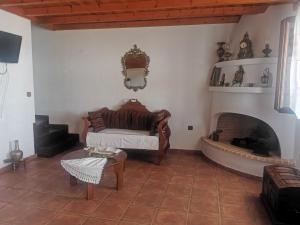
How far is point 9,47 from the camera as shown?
373cm

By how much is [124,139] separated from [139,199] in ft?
4.97

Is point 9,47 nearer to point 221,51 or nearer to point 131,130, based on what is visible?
point 131,130

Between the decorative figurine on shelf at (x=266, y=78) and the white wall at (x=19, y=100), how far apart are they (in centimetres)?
375

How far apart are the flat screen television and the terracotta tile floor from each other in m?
1.70

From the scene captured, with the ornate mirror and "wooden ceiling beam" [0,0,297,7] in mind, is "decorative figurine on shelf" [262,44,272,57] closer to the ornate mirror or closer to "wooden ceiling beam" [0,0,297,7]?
"wooden ceiling beam" [0,0,297,7]

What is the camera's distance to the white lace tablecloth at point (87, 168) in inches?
112

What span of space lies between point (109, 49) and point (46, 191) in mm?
3046

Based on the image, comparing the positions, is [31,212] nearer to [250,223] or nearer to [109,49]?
[250,223]

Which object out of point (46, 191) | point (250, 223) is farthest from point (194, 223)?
point (46, 191)

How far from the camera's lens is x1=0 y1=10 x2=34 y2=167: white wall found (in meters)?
3.89

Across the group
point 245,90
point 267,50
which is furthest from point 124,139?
point 267,50

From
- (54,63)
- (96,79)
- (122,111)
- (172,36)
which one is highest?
(172,36)

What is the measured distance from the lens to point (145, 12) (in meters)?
4.18

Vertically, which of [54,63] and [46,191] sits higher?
[54,63]
